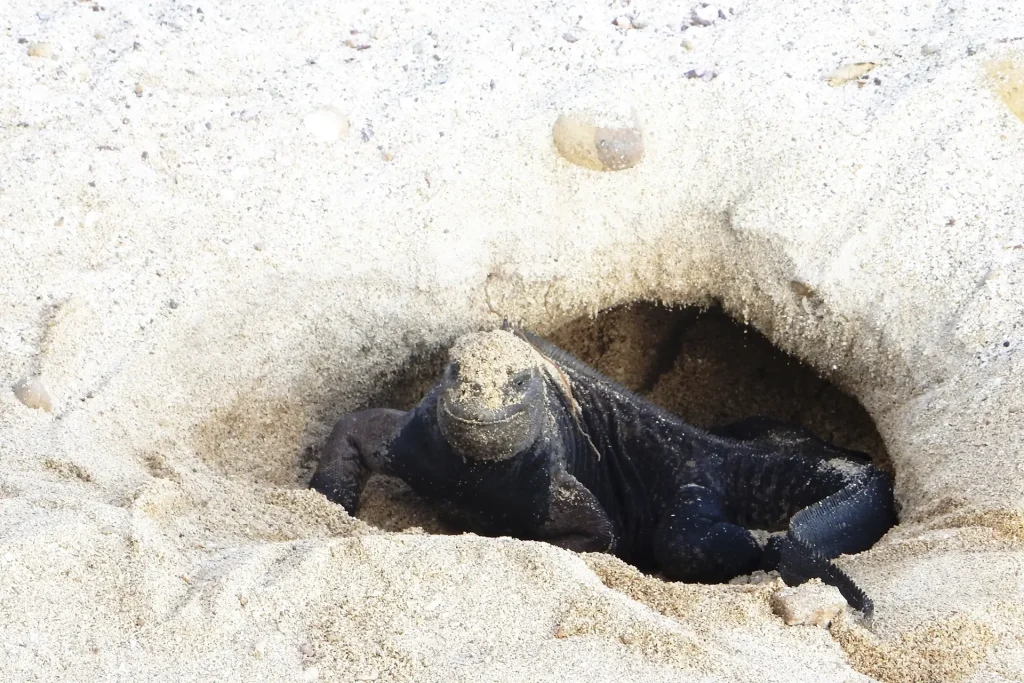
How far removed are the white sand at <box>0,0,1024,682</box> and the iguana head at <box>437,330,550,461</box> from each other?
1.68ft

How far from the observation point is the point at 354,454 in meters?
3.90

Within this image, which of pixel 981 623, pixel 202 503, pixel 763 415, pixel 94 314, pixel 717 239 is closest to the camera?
pixel 981 623

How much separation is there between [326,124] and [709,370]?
205 cm

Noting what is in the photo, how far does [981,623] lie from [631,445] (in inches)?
73.9

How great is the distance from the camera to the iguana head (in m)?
3.55

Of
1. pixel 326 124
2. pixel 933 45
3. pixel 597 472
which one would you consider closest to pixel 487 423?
pixel 597 472

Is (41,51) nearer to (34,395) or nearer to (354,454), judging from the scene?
(34,395)

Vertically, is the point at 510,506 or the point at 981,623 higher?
the point at 981,623

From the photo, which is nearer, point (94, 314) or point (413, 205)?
point (94, 314)

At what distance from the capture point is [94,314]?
12.5 ft

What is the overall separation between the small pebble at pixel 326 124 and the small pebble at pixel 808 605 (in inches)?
98.6

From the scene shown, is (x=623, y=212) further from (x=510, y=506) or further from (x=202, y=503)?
(x=202, y=503)

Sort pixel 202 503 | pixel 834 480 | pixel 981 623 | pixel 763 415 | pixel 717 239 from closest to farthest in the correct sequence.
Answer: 1. pixel 981 623
2. pixel 202 503
3. pixel 834 480
4. pixel 717 239
5. pixel 763 415

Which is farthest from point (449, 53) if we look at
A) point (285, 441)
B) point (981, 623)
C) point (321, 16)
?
point (981, 623)
